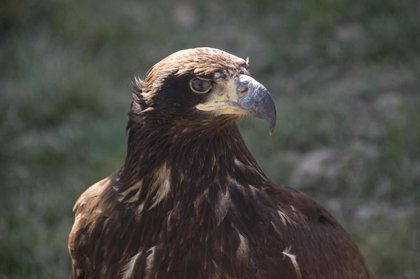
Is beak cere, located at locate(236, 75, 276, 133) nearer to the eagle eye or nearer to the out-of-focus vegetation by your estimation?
the eagle eye

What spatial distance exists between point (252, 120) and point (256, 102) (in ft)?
11.3

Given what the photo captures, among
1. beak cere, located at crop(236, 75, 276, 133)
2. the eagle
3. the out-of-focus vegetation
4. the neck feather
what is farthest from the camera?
the out-of-focus vegetation

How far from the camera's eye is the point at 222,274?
12.7 ft

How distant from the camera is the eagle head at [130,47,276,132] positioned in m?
3.70

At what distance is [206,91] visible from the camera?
3.75m

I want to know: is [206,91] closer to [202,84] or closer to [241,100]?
[202,84]

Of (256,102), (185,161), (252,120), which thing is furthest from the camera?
(252,120)

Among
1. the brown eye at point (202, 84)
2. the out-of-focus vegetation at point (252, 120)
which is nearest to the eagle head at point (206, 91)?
the brown eye at point (202, 84)

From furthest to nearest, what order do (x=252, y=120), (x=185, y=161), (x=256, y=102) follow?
1. (x=252, y=120)
2. (x=185, y=161)
3. (x=256, y=102)

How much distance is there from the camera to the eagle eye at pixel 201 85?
374 centimetres

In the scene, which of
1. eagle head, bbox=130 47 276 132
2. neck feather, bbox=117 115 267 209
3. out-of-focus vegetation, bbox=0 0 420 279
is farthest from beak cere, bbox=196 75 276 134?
out-of-focus vegetation, bbox=0 0 420 279

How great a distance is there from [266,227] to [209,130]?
49 centimetres

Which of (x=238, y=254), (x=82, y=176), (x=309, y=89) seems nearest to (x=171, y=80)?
(x=238, y=254)

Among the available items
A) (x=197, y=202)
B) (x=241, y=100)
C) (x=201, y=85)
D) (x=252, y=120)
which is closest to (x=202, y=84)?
(x=201, y=85)
